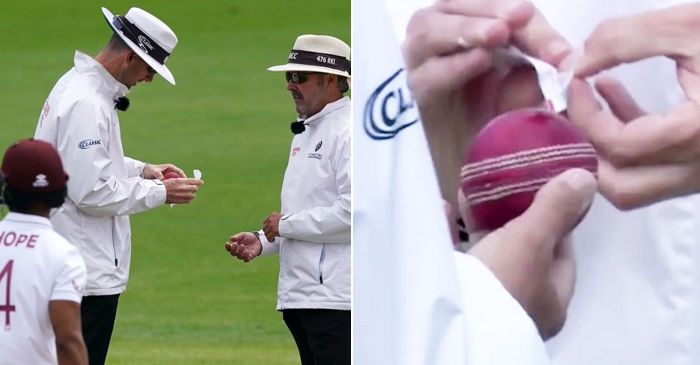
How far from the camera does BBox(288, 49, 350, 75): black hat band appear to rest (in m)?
6.64

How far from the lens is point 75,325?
A: 4.51 meters

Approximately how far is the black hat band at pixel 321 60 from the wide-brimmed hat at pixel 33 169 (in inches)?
88.3

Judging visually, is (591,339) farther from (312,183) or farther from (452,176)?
(312,183)

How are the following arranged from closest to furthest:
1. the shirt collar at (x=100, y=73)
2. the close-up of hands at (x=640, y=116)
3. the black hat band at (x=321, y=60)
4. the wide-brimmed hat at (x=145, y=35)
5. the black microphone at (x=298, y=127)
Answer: the close-up of hands at (x=640, y=116) → the shirt collar at (x=100, y=73) → the wide-brimmed hat at (x=145, y=35) → the black microphone at (x=298, y=127) → the black hat band at (x=321, y=60)

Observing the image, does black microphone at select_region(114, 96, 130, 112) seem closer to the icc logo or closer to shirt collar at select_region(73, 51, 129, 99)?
shirt collar at select_region(73, 51, 129, 99)

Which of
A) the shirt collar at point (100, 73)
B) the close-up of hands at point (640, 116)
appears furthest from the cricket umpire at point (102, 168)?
the close-up of hands at point (640, 116)

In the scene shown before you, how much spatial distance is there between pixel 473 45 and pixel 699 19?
43cm

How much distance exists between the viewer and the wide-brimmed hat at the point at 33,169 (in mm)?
4504

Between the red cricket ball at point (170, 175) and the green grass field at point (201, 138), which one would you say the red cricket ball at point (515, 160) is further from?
the green grass field at point (201, 138)

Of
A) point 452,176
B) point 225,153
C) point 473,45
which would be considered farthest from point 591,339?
Answer: point 225,153

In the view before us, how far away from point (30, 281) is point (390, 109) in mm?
1817

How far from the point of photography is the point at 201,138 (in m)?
19.3

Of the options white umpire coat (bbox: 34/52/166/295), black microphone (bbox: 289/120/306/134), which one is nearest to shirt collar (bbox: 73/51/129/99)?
white umpire coat (bbox: 34/52/166/295)

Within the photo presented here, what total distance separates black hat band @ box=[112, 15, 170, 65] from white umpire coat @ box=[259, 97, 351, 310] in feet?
2.29
